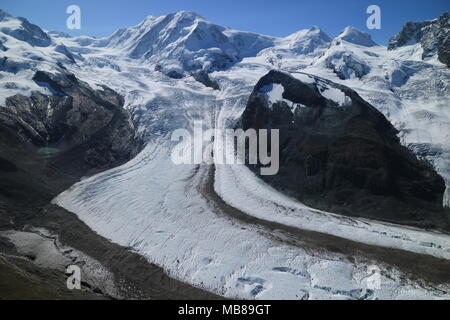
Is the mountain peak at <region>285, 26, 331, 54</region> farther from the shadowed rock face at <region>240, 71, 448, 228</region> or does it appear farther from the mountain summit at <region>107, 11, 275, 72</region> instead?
the shadowed rock face at <region>240, 71, 448, 228</region>

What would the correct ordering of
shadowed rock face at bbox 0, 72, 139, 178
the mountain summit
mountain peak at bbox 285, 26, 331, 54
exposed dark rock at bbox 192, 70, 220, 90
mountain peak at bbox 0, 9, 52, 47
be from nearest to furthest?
shadowed rock face at bbox 0, 72, 139, 178 → exposed dark rock at bbox 192, 70, 220, 90 → mountain peak at bbox 0, 9, 52, 47 → the mountain summit → mountain peak at bbox 285, 26, 331, 54

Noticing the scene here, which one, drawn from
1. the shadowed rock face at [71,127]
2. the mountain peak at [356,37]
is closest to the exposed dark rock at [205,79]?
the shadowed rock face at [71,127]

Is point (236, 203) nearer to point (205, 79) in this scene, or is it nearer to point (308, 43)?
point (205, 79)

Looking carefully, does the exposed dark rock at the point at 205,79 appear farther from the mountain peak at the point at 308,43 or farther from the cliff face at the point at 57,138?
the mountain peak at the point at 308,43

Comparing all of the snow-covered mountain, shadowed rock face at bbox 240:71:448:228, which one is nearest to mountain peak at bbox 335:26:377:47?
the snow-covered mountain

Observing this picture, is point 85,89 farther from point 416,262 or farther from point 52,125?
point 416,262
